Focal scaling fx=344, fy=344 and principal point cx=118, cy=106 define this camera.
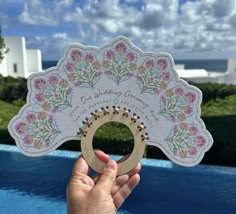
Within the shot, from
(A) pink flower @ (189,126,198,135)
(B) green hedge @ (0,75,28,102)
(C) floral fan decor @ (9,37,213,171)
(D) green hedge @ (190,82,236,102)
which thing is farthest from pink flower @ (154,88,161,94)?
(B) green hedge @ (0,75,28,102)

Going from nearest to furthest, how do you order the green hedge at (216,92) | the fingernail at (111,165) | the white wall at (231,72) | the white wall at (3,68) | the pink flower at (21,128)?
1. the fingernail at (111,165)
2. the pink flower at (21,128)
3. the green hedge at (216,92)
4. the white wall at (231,72)
5. the white wall at (3,68)

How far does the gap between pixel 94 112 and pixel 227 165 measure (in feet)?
14.2

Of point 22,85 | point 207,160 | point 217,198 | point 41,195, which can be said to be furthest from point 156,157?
point 22,85

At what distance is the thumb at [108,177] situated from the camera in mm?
1528

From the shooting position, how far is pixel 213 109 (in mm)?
9055

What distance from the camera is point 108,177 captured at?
5.18 feet

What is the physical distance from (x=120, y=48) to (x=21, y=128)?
64 cm

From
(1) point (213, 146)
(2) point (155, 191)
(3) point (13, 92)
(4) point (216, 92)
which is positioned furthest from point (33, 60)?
(2) point (155, 191)

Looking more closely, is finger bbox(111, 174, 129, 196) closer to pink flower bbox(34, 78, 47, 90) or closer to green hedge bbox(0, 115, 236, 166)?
pink flower bbox(34, 78, 47, 90)

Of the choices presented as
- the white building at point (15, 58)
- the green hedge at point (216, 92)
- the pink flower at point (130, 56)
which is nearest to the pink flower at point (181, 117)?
the pink flower at point (130, 56)

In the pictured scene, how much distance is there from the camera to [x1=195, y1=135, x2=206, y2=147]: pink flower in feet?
5.62

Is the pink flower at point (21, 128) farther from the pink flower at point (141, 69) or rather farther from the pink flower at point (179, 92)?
the pink flower at point (179, 92)

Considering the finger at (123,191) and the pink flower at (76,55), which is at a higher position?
the pink flower at (76,55)

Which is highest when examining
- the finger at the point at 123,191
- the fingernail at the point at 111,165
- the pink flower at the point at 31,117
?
the pink flower at the point at 31,117
